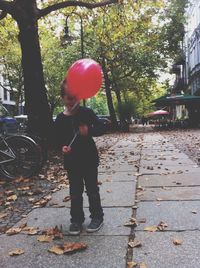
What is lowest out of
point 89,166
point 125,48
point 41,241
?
point 41,241

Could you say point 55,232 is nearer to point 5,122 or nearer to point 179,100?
point 5,122

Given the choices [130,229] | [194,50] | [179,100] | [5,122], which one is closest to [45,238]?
[130,229]

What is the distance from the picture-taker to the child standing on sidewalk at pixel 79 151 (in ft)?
14.4

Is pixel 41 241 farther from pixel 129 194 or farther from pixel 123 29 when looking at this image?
pixel 123 29

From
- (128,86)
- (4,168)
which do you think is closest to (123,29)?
(4,168)

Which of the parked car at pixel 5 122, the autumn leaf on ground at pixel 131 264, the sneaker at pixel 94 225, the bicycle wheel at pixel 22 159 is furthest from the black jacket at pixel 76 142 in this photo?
the parked car at pixel 5 122

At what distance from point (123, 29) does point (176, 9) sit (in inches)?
664

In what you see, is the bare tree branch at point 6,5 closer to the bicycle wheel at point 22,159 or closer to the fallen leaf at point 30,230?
the bicycle wheel at point 22,159

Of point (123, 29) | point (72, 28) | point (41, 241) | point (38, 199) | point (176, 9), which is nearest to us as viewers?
point (41, 241)

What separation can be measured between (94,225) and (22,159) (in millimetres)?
3658

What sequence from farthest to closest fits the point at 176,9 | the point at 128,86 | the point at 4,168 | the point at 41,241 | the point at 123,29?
the point at 128,86, the point at 176,9, the point at 123,29, the point at 4,168, the point at 41,241

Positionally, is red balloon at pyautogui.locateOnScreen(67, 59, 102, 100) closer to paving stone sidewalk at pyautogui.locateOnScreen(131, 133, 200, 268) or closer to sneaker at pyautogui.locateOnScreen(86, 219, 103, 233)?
sneaker at pyautogui.locateOnScreen(86, 219, 103, 233)

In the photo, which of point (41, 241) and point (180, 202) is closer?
point (41, 241)

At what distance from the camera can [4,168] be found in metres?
7.83
